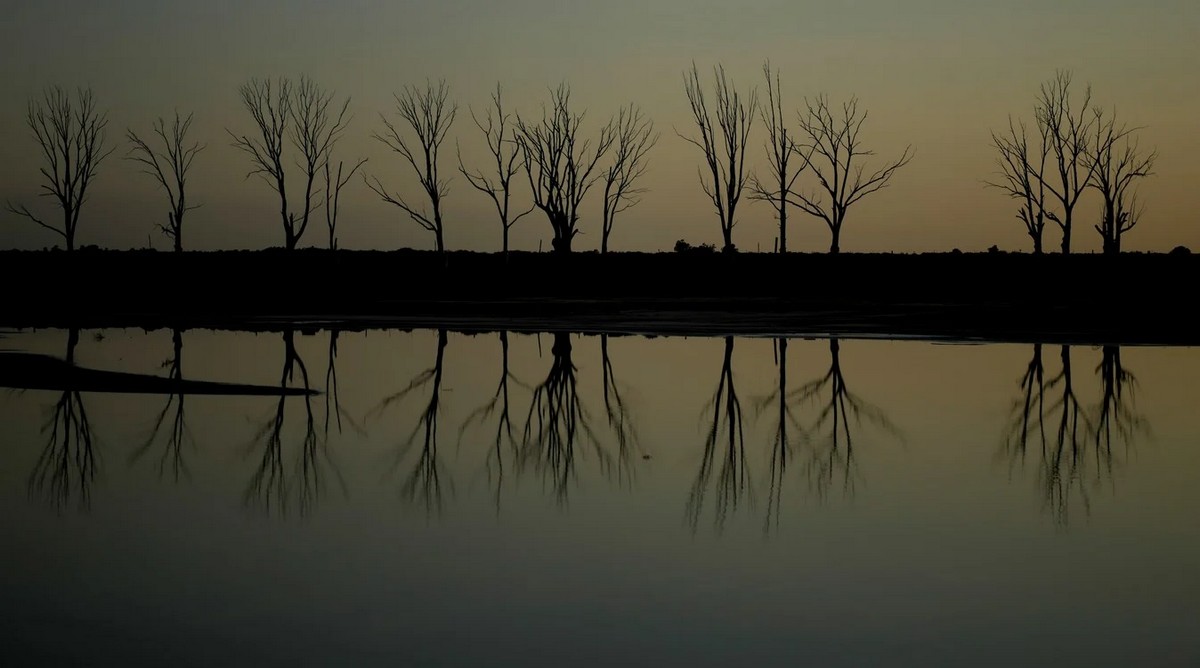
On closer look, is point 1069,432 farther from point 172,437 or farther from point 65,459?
point 65,459

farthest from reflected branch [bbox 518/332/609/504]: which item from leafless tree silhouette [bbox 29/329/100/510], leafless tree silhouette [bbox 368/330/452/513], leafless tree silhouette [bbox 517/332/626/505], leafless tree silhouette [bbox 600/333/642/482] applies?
leafless tree silhouette [bbox 29/329/100/510]

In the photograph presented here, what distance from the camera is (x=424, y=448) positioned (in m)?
13.9

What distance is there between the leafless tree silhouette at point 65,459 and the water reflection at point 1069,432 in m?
8.08

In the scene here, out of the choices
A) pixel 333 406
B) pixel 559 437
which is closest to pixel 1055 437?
pixel 559 437

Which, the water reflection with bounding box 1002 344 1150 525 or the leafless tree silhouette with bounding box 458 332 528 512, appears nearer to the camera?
the water reflection with bounding box 1002 344 1150 525

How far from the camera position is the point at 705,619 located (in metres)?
7.31

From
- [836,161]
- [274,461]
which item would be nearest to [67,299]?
[836,161]

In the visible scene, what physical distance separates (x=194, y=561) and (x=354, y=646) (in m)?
2.37

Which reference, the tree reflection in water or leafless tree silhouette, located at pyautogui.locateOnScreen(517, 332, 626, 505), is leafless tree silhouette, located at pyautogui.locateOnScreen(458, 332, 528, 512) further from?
the tree reflection in water

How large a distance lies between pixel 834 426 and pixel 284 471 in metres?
6.66

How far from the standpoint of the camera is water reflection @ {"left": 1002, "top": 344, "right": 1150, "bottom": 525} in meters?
11.8

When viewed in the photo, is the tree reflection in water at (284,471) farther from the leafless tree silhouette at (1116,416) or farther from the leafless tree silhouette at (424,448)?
the leafless tree silhouette at (1116,416)

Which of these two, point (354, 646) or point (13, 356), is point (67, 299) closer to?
point (13, 356)

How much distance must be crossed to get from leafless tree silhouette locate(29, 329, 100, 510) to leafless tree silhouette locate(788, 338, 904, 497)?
251 inches
